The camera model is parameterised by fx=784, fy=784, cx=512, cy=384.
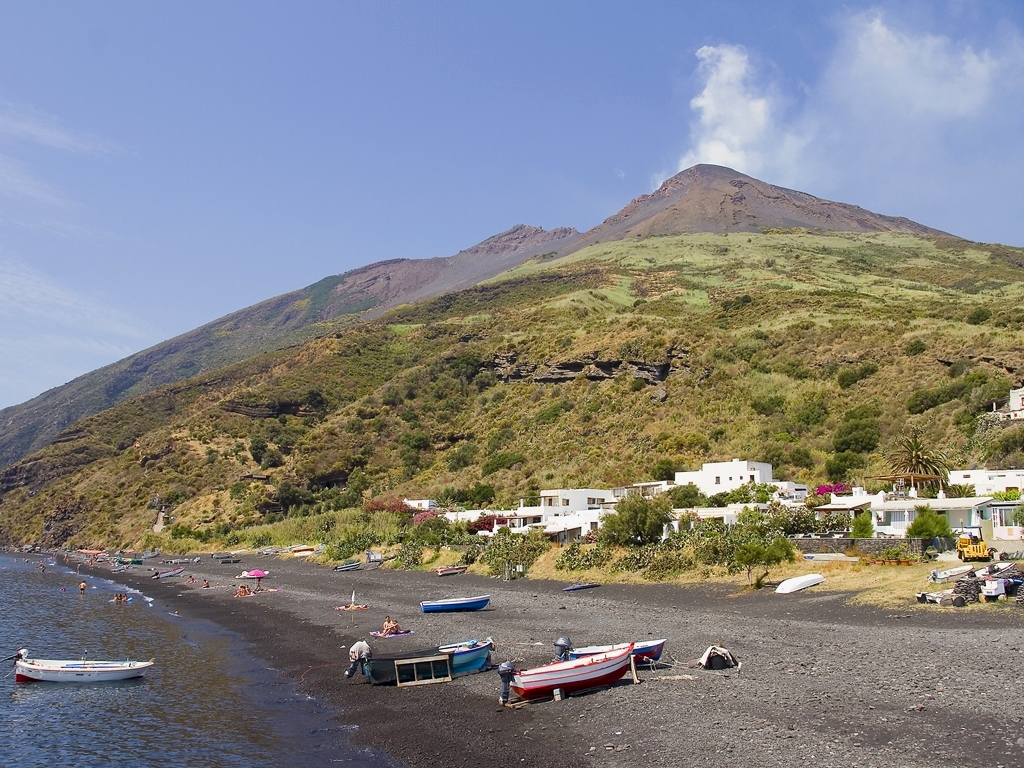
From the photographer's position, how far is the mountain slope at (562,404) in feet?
225

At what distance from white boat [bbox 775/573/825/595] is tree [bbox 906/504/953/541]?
621 cm

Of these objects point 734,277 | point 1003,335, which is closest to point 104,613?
point 1003,335

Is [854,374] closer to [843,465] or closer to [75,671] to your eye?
[843,465]

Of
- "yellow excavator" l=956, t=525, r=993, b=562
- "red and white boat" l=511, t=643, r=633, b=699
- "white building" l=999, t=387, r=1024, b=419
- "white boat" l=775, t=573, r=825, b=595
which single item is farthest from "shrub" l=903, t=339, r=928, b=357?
"red and white boat" l=511, t=643, r=633, b=699

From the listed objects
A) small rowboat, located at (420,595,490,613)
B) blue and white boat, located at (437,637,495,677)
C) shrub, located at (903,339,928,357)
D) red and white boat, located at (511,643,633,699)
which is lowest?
small rowboat, located at (420,595,490,613)

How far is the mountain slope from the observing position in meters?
68.7

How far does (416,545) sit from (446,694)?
37573 mm

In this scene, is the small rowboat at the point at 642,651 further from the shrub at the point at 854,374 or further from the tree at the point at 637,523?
the shrub at the point at 854,374

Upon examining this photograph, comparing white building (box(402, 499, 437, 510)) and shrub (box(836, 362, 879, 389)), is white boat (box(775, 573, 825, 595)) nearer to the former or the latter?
white building (box(402, 499, 437, 510))

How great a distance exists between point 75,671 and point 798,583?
955 inches

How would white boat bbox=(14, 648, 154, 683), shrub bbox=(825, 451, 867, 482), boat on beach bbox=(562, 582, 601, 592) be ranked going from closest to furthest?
1. white boat bbox=(14, 648, 154, 683)
2. boat on beach bbox=(562, 582, 601, 592)
3. shrub bbox=(825, 451, 867, 482)

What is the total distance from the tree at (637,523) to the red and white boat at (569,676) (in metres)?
23.9

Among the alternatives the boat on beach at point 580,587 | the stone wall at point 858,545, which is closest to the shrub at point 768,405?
the stone wall at point 858,545

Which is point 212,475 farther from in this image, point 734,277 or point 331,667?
point 734,277
